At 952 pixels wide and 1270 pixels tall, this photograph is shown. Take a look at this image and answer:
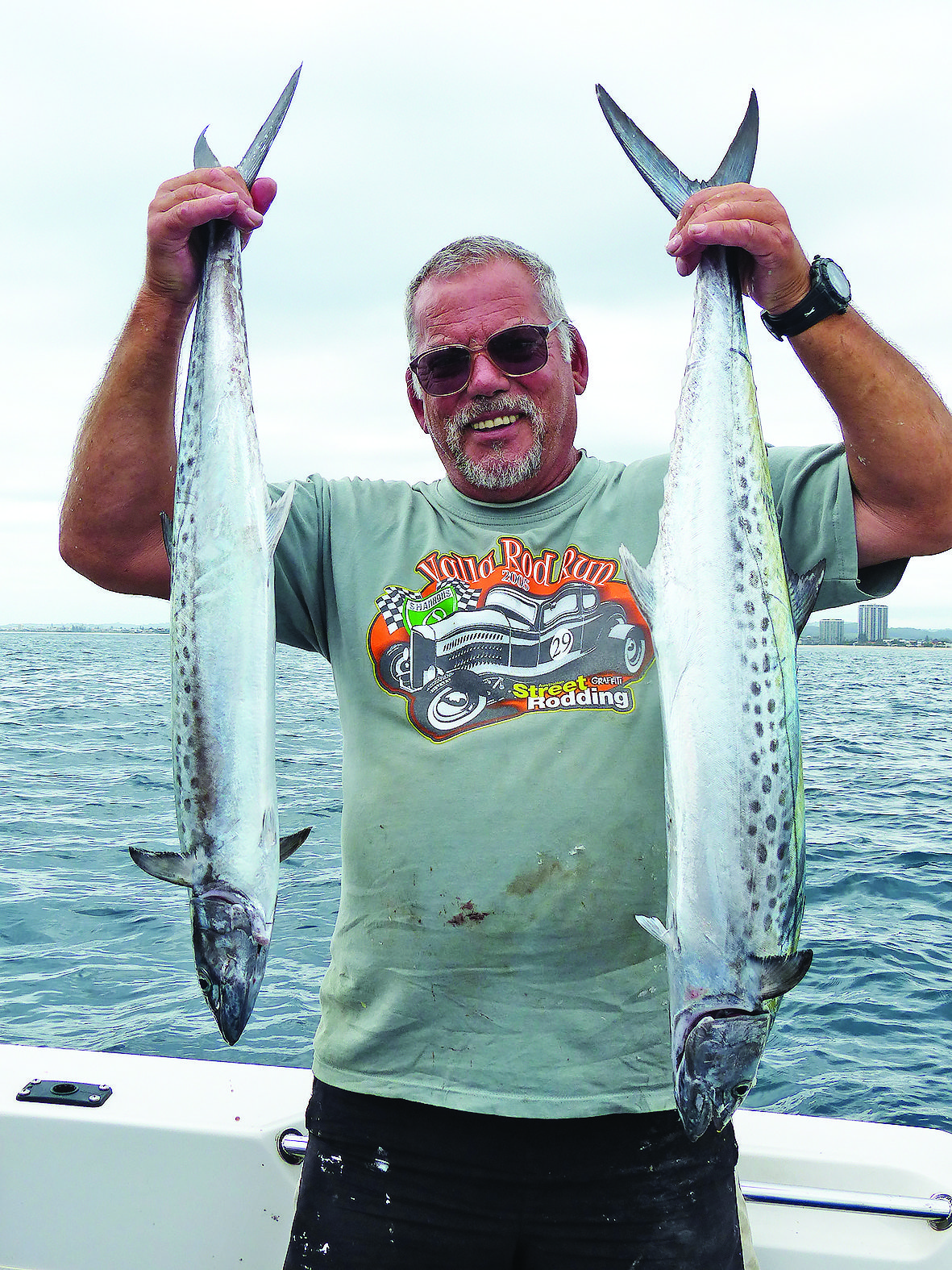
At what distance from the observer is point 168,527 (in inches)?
79.3

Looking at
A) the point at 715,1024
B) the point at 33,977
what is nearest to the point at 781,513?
the point at 715,1024

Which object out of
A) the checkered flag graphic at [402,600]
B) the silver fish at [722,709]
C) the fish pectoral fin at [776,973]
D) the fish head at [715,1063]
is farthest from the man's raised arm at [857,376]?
the fish head at [715,1063]

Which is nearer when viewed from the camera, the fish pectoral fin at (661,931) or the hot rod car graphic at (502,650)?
the fish pectoral fin at (661,931)

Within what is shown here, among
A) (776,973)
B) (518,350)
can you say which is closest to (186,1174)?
(776,973)

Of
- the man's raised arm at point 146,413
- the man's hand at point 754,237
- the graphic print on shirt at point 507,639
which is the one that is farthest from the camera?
the graphic print on shirt at point 507,639

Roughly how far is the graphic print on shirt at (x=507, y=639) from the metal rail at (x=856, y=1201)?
151 centimetres

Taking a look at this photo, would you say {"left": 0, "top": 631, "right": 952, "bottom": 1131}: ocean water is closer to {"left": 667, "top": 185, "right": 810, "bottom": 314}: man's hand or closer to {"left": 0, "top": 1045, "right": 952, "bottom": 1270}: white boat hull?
{"left": 0, "top": 1045, "right": 952, "bottom": 1270}: white boat hull

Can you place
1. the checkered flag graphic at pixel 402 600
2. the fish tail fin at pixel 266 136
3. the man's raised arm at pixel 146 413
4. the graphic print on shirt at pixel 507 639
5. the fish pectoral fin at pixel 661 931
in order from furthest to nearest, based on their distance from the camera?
the checkered flag graphic at pixel 402 600, the graphic print on shirt at pixel 507 639, the fish tail fin at pixel 266 136, the man's raised arm at pixel 146 413, the fish pectoral fin at pixel 661 931

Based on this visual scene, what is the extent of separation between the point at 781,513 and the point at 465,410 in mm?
802

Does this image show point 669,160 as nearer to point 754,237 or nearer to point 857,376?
point 754,237

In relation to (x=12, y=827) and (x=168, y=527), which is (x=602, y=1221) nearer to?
(x=168, y=527)

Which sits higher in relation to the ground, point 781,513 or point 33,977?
point 781,513

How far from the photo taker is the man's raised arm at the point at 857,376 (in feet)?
6.31

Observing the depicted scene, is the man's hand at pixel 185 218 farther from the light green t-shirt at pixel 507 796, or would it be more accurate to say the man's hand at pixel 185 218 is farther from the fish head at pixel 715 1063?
the fish head at pixel 715 1063
